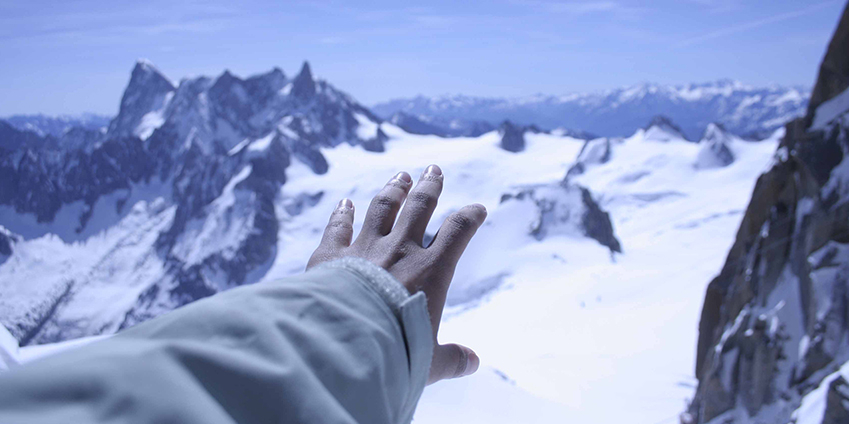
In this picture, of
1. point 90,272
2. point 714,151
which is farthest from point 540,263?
point 90,272

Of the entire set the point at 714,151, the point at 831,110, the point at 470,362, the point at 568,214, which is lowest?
the point at 714,151

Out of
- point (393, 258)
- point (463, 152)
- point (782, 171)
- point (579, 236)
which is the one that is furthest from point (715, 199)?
point (393, 258)

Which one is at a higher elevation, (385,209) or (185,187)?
(385,209)

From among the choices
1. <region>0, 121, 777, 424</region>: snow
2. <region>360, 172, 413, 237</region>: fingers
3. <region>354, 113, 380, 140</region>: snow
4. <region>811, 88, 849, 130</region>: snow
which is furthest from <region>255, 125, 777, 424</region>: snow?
A: <region>354, 113, 380, 140</region>: snow

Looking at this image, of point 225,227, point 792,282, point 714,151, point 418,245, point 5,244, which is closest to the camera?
point 418,245

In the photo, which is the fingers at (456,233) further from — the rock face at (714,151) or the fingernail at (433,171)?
the rock face at (714,151)

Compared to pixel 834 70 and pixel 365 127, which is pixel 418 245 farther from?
pixel 365 127

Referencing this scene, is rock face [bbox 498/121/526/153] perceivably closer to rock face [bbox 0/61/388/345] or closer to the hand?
rock face [bbox 0/61/388/345]
